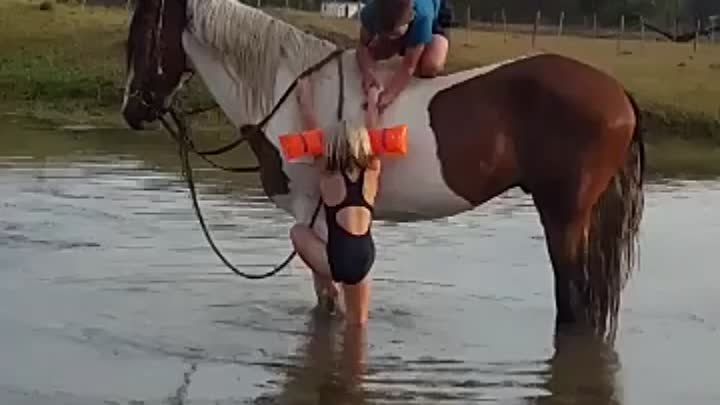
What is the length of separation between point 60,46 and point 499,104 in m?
20.9

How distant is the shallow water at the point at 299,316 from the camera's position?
629 centimetres

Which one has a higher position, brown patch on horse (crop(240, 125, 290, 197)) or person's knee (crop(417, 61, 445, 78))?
person's knee (crop(417, 61, 445, 78))

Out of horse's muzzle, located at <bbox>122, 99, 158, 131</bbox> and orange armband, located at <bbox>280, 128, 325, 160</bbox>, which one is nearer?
orange armband, located at <bbox>280, 128, 325, 160</bbox>

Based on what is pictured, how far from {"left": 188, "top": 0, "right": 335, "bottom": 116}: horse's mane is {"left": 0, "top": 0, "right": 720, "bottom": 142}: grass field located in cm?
1098

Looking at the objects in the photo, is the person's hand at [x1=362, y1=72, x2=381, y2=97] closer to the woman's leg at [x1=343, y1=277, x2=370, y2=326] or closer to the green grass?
the woman's leg at [x1=343, y1=277, x2=370, y2=326]

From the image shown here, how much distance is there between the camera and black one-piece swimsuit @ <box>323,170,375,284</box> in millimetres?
6988

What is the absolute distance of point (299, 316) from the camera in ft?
25.3

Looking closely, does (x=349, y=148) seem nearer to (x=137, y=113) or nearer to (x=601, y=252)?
(x=137, y=113)

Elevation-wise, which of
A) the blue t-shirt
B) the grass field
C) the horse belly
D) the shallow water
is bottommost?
the grass field

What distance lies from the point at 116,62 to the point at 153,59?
1798 cm

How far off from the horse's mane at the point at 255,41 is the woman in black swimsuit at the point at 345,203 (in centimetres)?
20

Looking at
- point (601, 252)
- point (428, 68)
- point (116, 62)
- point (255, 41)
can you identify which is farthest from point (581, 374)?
point (116, 62)

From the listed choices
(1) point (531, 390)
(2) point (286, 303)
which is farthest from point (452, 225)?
(1) point (531, 390)

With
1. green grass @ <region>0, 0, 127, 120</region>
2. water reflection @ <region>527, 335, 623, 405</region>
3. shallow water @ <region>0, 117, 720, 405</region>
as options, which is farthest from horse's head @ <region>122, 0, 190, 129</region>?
green grass @ <region>0, 0, 127, 120</region>
